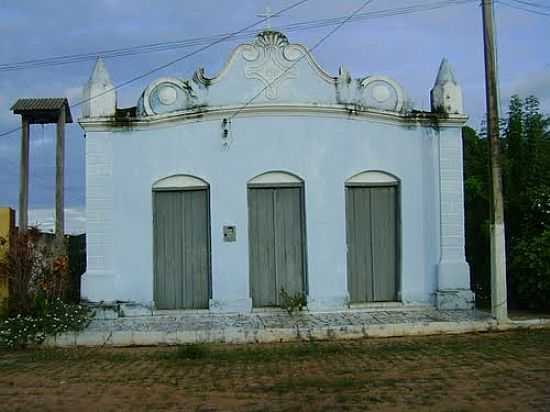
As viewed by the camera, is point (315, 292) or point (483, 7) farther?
point (315, 292)


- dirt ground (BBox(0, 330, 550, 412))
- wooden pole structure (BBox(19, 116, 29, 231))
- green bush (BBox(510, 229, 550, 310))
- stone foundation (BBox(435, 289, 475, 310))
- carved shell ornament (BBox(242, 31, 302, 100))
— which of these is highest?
carved shell ornament (BBox(242, 31, 302, 100))

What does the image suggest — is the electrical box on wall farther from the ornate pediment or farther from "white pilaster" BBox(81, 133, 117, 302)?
the ornate pediment

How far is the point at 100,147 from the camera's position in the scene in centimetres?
1240

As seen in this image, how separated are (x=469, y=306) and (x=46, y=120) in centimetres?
908

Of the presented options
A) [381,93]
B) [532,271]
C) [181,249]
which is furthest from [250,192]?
[532,271]

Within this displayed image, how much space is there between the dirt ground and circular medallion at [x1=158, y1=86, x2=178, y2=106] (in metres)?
4.42

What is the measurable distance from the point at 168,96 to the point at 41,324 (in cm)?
447

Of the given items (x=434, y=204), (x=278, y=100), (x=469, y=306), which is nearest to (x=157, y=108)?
(x=278, y=100)

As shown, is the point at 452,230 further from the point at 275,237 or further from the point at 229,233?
the point at 229,233

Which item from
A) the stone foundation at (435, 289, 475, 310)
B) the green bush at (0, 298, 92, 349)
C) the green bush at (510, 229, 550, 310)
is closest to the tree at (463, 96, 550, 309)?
the green bush at (510, 229, 550, 310)

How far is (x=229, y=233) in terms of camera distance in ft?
40.3

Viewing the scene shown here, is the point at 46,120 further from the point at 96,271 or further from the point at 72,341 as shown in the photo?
the point at 72,341

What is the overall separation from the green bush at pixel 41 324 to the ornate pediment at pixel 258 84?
367 centimetres

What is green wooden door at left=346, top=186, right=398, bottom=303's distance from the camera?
41.4 ft
